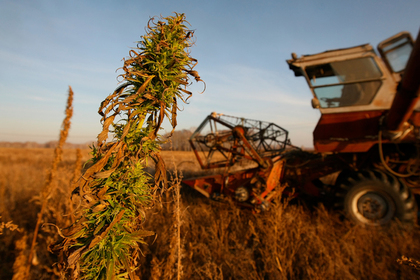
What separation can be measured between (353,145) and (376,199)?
114 cm

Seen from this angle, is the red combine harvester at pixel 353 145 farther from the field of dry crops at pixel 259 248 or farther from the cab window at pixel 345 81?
the field of dry crops at pixel 259 248

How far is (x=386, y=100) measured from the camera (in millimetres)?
4953

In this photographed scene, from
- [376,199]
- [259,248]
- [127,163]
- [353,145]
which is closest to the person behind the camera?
[127,163]

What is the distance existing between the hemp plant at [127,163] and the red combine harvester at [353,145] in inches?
156

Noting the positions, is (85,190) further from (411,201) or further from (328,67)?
(328,67)

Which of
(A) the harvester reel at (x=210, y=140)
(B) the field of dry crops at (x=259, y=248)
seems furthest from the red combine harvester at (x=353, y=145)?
(B) the field of dry crops at (x=259, y=248)

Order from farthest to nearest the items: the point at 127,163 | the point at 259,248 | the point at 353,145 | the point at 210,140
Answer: the point at 210,140
the point at 353,145
the point at 259,248
the point at 127,163

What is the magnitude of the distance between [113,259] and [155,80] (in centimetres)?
46

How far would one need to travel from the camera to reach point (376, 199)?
4.66m

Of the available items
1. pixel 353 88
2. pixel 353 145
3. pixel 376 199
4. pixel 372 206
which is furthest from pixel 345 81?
pixel 372 206

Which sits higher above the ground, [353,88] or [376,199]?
[353,88]

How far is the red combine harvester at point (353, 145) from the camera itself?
4578 mm

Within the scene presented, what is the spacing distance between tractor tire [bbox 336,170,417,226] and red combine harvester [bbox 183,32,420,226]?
2 cm

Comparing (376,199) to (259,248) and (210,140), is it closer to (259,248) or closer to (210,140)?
(259,248)
